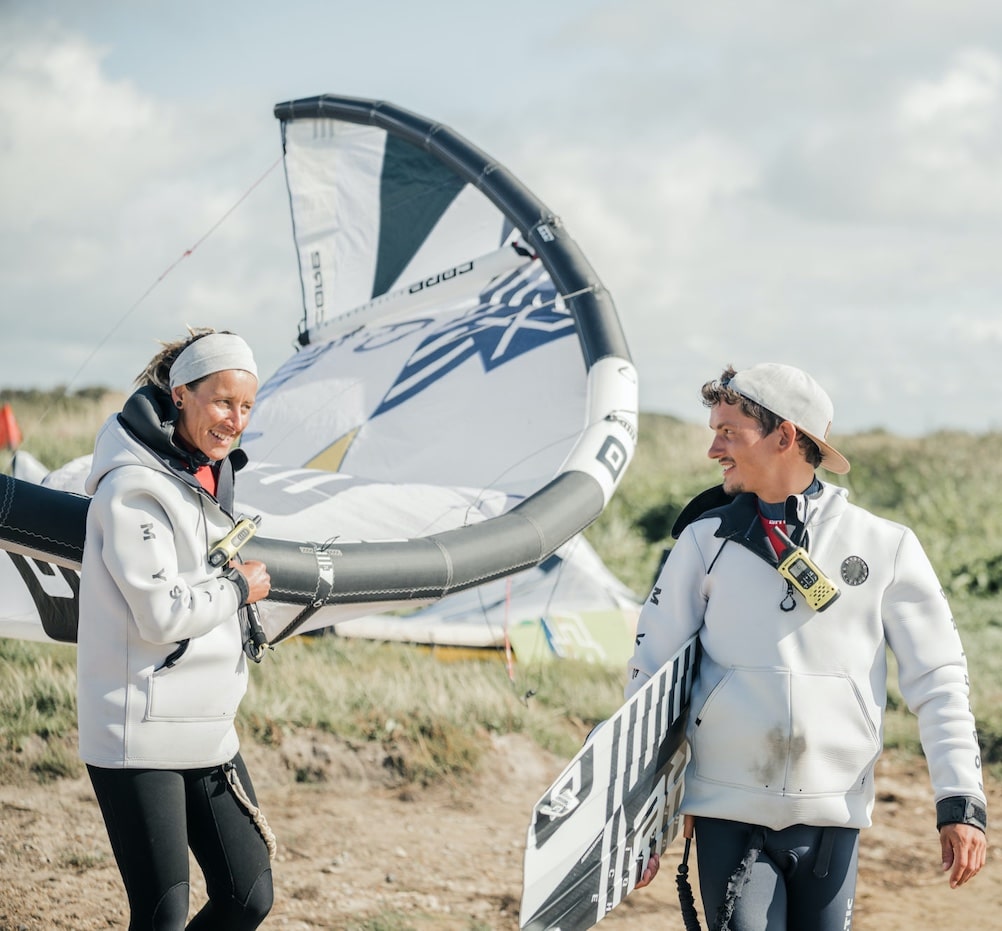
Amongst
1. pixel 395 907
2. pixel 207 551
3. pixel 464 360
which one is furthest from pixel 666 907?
pixel 464 360

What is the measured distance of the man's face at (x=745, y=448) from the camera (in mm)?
2568

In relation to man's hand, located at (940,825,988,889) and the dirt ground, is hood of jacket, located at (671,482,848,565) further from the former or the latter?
the dirt ground

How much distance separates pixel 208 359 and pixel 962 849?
200 cm

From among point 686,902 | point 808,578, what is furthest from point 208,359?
point 686,902

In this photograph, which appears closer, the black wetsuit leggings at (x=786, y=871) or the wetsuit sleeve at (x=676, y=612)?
the black wetsuit leggings at (x=786, y=871)

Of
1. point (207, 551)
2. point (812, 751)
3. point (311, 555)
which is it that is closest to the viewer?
point (812, 751)

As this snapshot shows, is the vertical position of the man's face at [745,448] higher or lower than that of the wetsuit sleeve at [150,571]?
higher

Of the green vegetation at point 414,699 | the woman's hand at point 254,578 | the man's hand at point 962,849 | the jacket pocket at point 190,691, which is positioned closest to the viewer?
the man's hand at point 962,849

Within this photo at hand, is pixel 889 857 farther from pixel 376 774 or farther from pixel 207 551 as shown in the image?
pixel 207 551

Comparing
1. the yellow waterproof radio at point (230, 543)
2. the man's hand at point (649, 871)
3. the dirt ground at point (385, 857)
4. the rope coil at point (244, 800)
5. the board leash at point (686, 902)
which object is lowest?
the dirt ground at point (385, 857)

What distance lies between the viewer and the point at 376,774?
536cm

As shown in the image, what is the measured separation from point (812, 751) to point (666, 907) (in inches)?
88.8

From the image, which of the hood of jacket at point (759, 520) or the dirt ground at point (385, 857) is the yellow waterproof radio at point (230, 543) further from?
the dirt ground at point (385, 857)

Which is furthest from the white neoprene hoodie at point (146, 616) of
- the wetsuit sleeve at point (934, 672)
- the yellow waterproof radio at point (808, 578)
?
the wetsuit sleeve at point (934, 672)
